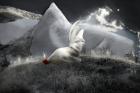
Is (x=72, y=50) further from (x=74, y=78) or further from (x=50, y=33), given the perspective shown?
(x=74, y=78)

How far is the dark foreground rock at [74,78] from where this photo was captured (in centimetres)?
1226

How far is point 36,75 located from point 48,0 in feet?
50.6

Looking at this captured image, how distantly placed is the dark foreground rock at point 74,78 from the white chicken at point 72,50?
0.41 meters

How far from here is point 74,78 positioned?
1286 centimetres

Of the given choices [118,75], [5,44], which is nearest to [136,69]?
[118,75]

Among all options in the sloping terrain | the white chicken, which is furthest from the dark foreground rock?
the sloping terrain

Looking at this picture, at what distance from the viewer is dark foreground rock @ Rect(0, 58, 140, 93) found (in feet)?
40.2

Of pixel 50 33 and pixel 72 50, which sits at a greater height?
pixel 50 33

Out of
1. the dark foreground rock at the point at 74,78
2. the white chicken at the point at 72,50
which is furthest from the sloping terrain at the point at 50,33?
the dark foreground rock at the point at 74,78

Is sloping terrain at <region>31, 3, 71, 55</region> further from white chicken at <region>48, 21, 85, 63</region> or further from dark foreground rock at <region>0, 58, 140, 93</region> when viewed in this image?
dark foreground rock at <region>0, 58, 140, 93</region>

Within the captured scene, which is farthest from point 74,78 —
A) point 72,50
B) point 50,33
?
point 50,33

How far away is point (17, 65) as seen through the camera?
14.8 m

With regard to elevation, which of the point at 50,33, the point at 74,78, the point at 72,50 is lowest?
the point at 74,78

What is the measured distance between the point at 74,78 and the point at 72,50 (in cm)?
292
